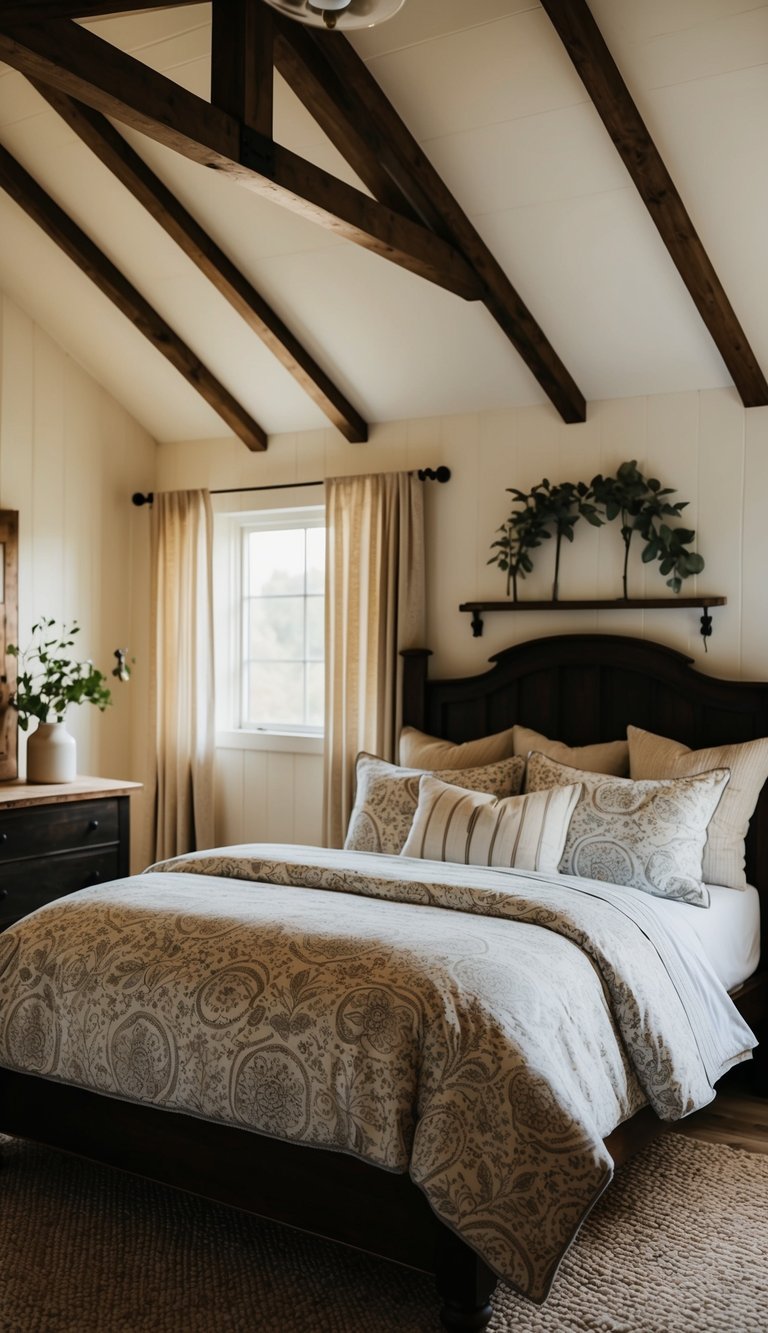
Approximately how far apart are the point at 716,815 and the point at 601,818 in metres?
0.38

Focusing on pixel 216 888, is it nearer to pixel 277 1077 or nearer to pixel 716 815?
pixel 277 1077

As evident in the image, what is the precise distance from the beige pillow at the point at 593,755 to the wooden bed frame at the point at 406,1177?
0.14m

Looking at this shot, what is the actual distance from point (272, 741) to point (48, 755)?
103 cm

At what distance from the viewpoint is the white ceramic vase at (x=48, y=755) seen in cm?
459

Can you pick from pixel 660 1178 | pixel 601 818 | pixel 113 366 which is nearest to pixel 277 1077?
pixel 660 1178

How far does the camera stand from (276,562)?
17.5 feet

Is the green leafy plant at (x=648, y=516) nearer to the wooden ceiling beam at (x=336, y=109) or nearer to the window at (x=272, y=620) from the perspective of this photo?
the wooden ceiling beam at (x=336, y=109)

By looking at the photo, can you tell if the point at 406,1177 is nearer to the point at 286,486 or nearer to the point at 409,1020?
the point at 409,1020

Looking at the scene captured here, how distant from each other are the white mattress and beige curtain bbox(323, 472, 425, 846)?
1.56m

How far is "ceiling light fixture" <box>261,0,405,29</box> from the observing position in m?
2.24

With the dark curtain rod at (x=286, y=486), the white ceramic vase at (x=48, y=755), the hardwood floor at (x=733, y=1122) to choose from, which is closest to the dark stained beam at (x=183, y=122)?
the dark curtain rod at (x=286, y=486)

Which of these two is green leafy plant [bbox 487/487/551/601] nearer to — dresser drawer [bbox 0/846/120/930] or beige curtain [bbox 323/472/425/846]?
beige curtain [bbox 323/472/425/846]

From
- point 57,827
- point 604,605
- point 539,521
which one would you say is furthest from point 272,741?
point 604,605

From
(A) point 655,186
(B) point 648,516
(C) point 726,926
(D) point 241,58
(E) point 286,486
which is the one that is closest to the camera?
(D) point 241,58
